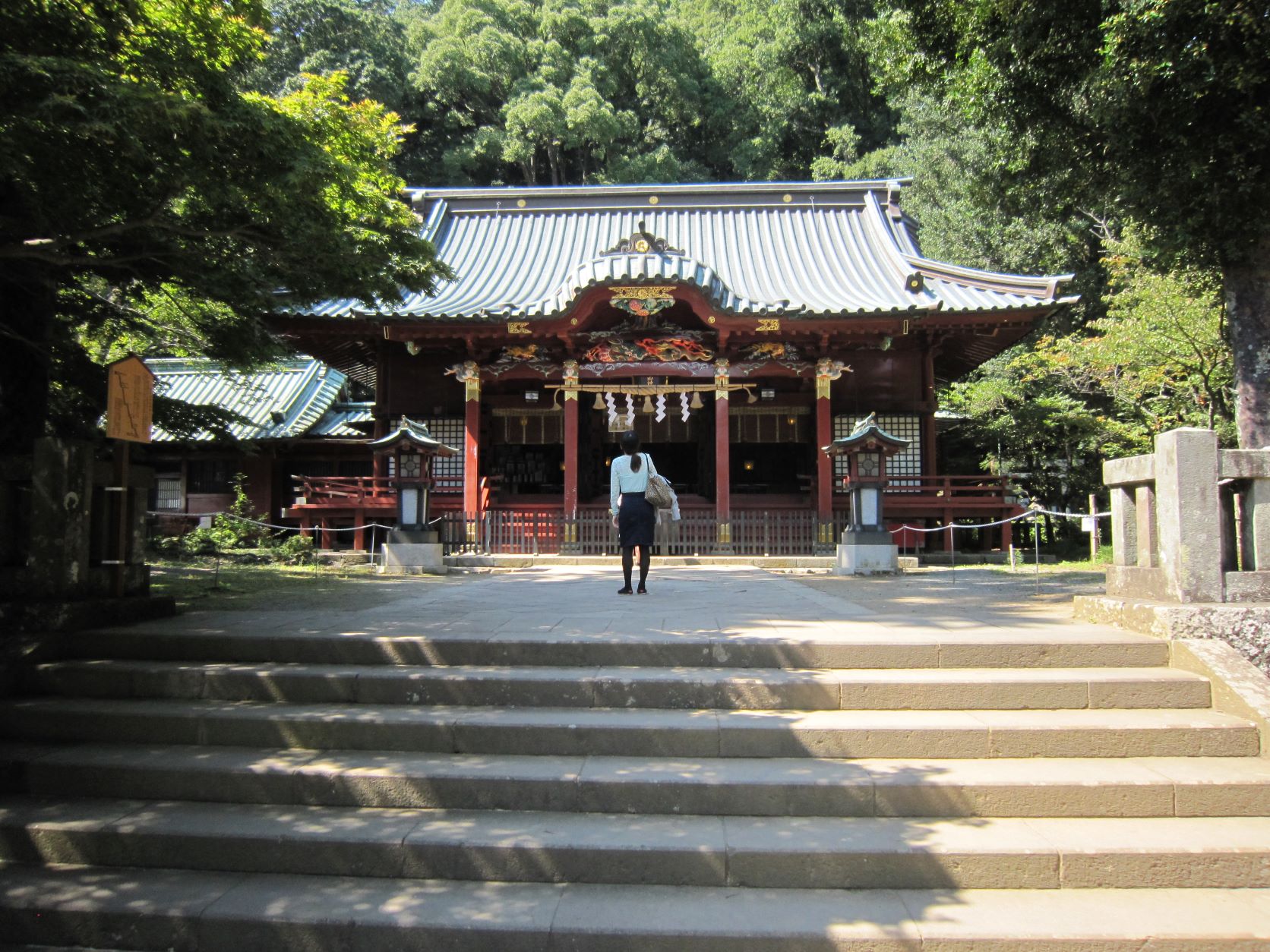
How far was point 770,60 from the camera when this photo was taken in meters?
34.0

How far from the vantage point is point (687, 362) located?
14.4 meters

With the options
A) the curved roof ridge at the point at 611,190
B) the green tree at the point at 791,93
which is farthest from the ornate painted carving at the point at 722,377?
the green tree at the point at 791,93

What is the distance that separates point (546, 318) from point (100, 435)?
7577 millimetres

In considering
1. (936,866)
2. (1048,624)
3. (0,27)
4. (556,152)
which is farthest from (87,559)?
(556,152)

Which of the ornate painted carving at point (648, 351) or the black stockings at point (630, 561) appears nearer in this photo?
the black stockings at point (630, 561)

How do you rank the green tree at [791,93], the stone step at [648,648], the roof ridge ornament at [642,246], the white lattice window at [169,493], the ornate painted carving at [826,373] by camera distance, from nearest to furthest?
the stone step at [648,648]
the roof ridge ornament at [642,246]
the ornate painted carving at [826,373]
the white lattice window at [169,493]
the green tree at [791,93]

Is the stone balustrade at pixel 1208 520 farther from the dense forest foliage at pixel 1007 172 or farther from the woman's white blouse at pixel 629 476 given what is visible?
the woman's white blouse at pixel 629 476

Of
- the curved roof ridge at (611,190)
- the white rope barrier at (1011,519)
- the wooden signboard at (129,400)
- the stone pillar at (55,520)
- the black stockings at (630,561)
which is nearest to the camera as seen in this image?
the stone pillar at (55,520)

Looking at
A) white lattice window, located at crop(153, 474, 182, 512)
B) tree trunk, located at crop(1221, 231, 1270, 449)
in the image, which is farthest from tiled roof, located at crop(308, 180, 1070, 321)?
white lattice window, located at crop(153, 474, 182, 512)

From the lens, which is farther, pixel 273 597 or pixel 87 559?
pixel 273 597

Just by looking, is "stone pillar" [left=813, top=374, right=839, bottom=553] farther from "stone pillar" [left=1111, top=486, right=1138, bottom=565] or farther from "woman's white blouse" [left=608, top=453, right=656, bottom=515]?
"stone pillar" [left=1111, top=486, right=1138, bottom=565]

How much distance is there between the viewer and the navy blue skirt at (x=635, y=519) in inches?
292

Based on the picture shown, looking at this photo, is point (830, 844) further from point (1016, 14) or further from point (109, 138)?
point (1016, 14)

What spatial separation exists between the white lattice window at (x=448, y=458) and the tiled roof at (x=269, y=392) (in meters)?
4.65
